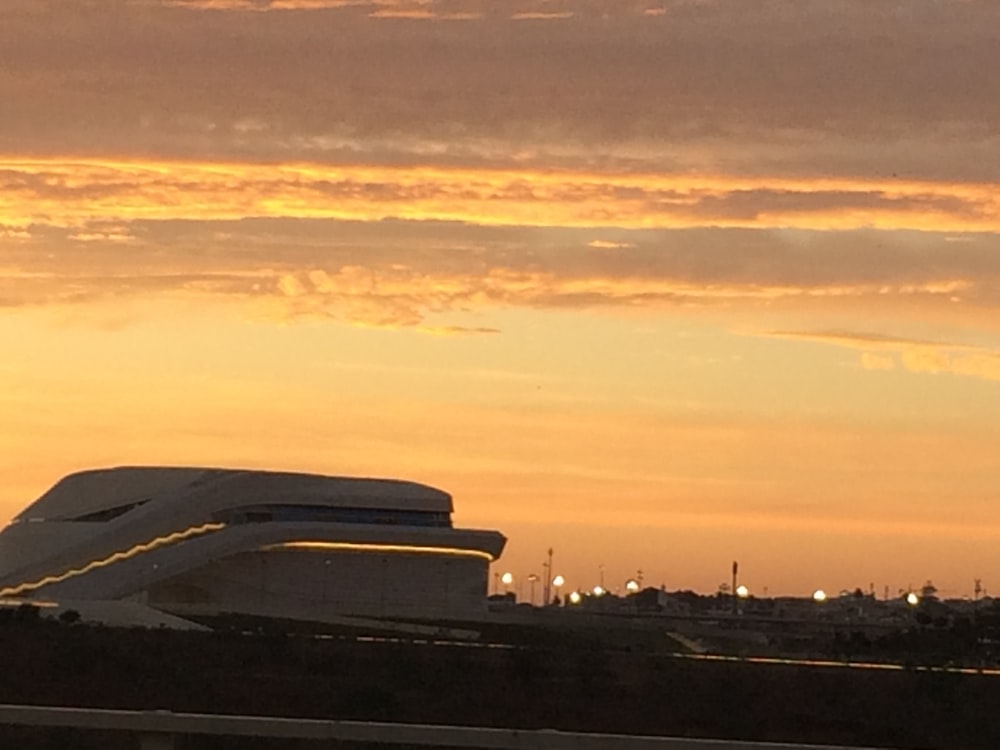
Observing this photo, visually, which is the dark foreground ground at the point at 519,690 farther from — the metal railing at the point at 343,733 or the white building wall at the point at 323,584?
the white building wall at the point at 323,584

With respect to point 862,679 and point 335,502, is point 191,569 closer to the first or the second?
point 335,502

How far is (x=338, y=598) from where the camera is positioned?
13938cm

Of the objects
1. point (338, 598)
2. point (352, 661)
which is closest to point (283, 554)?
point (338, 598)

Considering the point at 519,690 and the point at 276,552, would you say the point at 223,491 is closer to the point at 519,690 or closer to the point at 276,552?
the point at 276,552

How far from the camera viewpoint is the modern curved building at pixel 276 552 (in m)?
137

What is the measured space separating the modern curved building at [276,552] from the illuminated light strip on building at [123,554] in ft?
0.24

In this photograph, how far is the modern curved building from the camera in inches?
5399

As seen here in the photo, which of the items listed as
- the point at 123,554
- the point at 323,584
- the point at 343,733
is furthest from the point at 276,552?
the point at 343,733

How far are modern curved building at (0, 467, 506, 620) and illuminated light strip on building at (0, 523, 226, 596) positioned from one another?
0.07m

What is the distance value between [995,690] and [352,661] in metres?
17.4

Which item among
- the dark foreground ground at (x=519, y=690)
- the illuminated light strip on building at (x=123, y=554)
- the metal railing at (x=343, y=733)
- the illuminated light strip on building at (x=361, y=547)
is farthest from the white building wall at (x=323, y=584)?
the metal railing at (x=343, y=733)

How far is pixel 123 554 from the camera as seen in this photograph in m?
138

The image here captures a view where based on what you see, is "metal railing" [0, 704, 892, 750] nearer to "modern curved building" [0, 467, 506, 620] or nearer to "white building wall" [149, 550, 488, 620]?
"modern curved building" [0, 467, 506, 620]

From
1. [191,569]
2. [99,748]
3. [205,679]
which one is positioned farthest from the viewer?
[191,569]
